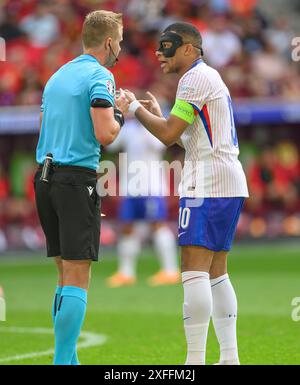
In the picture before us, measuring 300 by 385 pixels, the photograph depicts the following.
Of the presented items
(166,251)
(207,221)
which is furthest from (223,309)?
(166,251)

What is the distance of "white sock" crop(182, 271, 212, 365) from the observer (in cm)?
676

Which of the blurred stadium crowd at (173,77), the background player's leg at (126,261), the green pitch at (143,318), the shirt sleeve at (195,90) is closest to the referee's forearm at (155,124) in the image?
the shirt sleeve at (195,90)

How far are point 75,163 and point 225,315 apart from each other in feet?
5.22

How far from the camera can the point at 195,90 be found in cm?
683

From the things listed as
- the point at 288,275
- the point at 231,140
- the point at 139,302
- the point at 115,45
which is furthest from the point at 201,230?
the point at 288,275

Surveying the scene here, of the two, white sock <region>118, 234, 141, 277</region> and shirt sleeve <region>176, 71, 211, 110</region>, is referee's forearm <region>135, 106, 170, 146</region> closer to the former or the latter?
shirt sleeve <region>176, 71, 211, 110</region>

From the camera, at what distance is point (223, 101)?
6941 millimetres

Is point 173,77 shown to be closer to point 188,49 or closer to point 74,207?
point 188,49

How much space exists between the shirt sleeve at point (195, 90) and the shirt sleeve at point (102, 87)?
1.75 ft

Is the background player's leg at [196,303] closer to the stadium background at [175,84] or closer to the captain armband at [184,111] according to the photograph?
the captain armband at [184,111]

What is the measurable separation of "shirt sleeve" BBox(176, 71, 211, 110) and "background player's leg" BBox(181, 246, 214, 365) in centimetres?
101

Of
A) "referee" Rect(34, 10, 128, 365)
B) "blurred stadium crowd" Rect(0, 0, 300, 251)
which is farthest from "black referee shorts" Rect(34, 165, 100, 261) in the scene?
"blurred stadium crowd" Rect(0, 0, 300, 251)

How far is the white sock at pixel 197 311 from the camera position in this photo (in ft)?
22.2

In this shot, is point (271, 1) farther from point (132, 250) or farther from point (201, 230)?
point (201, 230)
